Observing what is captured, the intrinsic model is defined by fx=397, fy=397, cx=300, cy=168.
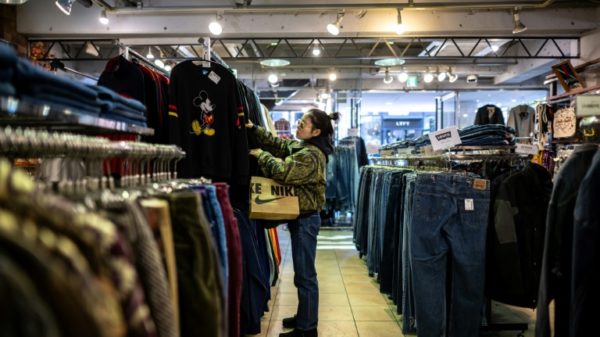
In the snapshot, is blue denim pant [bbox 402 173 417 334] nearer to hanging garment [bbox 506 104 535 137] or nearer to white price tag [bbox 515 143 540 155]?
white price tag [bbox 515 143 540 155]

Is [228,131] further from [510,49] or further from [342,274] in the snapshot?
[510,49]

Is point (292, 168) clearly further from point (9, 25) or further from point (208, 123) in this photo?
point (9, 25)

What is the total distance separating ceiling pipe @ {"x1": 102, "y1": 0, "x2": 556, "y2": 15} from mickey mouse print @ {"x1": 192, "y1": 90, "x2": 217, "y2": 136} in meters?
3.02

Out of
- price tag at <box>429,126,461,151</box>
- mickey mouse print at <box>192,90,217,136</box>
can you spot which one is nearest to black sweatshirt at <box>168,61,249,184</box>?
mickey mouse print at <box>192,90,217,136</box>

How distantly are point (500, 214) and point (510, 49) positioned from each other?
684cm

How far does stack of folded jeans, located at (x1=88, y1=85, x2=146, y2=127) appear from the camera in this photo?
1280 mm

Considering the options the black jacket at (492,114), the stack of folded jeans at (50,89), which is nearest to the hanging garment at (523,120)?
the black jacket at (492,114)

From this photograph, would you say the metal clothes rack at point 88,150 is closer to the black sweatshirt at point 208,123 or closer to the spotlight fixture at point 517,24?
the black sweatshirt at point 208,123

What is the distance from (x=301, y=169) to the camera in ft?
8.64

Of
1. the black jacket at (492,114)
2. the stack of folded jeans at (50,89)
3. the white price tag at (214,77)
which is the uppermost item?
the black jacket at (492,114)

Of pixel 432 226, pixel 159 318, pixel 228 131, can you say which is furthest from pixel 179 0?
pixel 159 318

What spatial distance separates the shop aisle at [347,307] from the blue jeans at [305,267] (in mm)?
327

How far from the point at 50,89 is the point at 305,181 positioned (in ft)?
5.90

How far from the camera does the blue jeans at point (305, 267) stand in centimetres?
274
